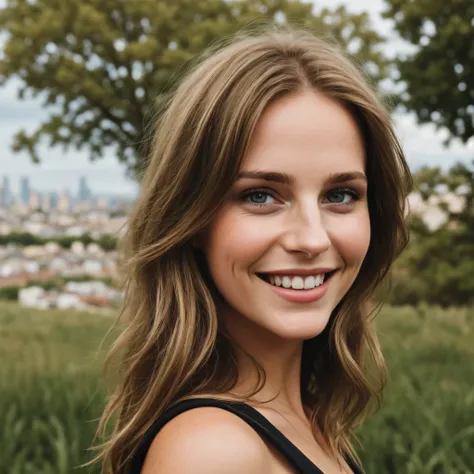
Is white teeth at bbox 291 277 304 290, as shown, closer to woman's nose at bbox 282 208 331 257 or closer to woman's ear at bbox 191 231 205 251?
woman's nose at bbox 282 208 331 257

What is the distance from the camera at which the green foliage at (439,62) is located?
32.1 ft

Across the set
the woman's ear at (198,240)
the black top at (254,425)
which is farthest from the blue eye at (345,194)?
the black top at (254,425)

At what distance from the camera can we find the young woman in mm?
1567

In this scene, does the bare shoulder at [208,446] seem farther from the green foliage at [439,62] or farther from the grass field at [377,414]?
the green foliage at [439,62]

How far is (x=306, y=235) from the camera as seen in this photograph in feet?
5.10

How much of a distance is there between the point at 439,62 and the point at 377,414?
700cm

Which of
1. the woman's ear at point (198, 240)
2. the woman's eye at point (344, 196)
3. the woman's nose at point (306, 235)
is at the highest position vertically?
the woman's eye at point (344, 196)

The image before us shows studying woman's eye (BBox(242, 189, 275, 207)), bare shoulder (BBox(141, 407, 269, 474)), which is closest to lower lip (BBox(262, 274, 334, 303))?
woman's eye (BBox(242, 189, 275, 207))

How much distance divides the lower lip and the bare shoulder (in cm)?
31

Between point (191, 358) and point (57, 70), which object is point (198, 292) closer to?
point (191, 358)

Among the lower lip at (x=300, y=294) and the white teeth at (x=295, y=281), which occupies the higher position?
the white teeth at (x=295, y=281)

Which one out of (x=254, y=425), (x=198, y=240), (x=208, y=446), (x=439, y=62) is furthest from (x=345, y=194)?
(x=439, y=62)

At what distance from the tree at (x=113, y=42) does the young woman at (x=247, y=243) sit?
57.2ft

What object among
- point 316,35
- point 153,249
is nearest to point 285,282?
point 153,249
